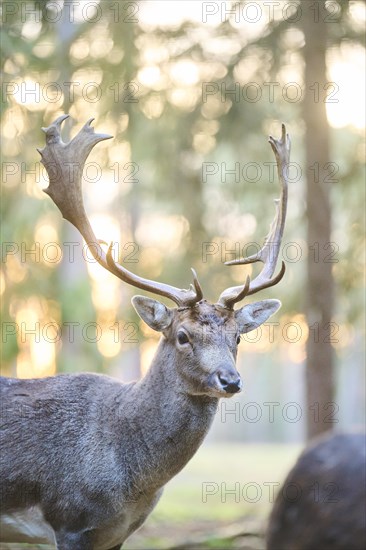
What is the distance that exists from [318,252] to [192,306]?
570 centimetres

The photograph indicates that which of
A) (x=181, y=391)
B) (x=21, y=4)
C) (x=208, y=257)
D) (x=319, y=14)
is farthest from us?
(x=208, y=257)

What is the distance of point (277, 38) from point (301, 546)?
10134mm

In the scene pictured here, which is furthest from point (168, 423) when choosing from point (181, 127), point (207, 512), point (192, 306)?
point (207, 512)

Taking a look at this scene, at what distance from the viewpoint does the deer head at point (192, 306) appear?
6.50m

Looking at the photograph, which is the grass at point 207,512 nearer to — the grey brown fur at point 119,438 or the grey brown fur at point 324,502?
the grey brown fur at point 119,438

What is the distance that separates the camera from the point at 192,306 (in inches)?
269

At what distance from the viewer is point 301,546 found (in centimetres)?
314

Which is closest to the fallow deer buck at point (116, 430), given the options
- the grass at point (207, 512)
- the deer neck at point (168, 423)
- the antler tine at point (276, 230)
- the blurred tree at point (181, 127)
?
the deer neck at point (168, 423)

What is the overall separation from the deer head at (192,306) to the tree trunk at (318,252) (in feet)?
14.4

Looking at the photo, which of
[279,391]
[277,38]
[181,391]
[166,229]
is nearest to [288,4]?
[277,38]

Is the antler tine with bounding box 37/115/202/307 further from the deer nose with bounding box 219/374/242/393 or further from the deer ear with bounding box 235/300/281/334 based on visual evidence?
the deer nose with bounding box 219/374/242/393

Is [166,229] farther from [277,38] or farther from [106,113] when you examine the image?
[277,38]

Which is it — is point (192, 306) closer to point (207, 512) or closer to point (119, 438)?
point (119, 438)

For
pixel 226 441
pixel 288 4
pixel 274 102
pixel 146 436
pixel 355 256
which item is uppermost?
pixel 288 4
